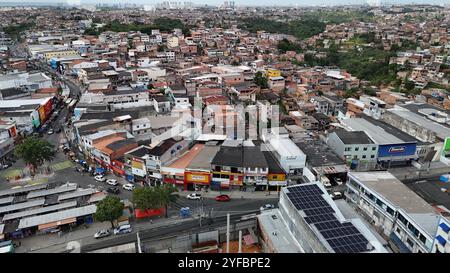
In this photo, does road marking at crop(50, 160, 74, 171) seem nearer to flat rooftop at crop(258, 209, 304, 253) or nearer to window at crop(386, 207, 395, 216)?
flat rooftop at crop(258, 209, 304, 253)

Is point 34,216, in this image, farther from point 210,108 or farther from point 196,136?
point 210,108

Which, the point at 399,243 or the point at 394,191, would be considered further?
the point at 394,191

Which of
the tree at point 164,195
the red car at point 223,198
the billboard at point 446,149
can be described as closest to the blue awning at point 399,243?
the red car at point 223,198

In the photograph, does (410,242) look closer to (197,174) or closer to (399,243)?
(399,243)

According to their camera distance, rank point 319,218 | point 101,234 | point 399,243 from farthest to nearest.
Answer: point 101,234, point 399,243, point 319,218

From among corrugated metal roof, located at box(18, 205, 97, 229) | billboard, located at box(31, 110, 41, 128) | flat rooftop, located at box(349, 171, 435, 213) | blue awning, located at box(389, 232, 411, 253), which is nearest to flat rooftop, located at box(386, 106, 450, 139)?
flat rooftop, located at box(349, 171, 435, 213)

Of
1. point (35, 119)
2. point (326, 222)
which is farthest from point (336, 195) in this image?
point (35, 119)
